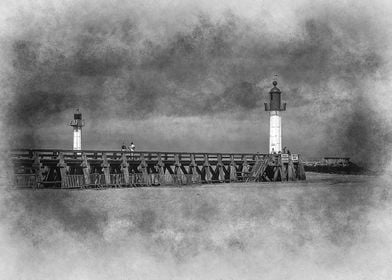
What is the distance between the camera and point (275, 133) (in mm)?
38500

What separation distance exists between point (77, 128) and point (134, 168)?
16785 mm

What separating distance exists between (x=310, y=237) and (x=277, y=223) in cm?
153

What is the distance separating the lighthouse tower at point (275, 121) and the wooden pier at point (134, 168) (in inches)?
46.8

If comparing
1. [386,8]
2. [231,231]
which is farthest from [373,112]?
[231,231]

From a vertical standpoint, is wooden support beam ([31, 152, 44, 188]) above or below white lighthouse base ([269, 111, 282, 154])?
below

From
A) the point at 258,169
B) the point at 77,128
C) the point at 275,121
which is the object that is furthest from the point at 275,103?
the point at 77,128

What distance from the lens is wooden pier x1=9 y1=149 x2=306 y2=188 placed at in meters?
24.6

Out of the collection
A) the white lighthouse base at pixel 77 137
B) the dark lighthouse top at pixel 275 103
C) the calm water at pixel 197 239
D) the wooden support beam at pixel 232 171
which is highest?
the dark lighthouse top at pixel 275 103

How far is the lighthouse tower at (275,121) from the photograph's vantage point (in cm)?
3844

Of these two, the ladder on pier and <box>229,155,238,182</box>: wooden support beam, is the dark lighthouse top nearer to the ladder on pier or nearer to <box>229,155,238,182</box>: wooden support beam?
the ladder on pier

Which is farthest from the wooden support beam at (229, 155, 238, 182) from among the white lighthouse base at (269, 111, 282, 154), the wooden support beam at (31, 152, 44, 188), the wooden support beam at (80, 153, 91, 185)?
the wooden support beam at (31, 152, 44, 188)

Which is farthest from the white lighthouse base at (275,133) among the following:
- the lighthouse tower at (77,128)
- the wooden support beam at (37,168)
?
the wooden support beam at (37,168)

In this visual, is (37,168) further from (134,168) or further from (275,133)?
(275,133)

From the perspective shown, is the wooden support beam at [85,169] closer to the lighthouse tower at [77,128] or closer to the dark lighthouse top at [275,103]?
the dark lighthouse top at [275,103]
